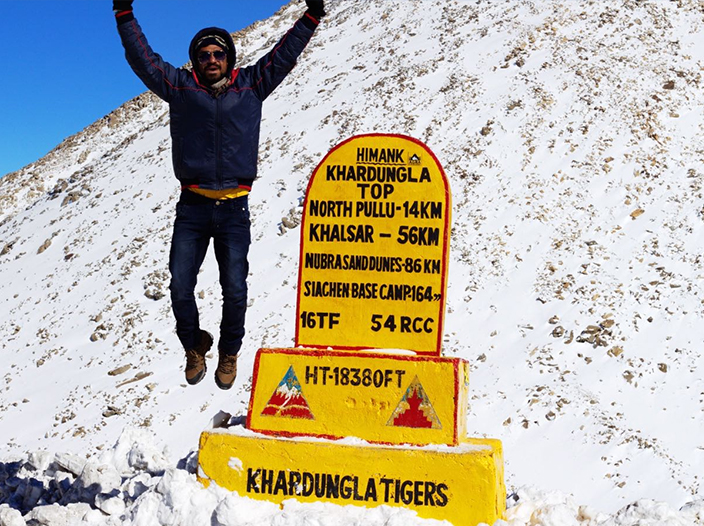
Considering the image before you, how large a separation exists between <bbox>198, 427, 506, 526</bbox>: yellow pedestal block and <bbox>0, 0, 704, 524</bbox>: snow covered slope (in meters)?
4.96

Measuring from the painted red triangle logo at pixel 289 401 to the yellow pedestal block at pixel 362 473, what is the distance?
0.18m

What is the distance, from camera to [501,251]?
1380 centimetres

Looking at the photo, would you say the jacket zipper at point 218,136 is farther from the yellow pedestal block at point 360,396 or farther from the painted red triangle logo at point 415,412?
the painted red triangle logo at point 415,412

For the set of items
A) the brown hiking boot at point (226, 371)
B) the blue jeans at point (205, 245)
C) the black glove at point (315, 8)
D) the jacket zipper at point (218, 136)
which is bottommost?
the brown hiking boot at point (226, 371)

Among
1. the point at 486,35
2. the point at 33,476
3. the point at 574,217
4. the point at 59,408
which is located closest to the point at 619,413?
the point at 574,217

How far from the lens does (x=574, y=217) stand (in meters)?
14.2

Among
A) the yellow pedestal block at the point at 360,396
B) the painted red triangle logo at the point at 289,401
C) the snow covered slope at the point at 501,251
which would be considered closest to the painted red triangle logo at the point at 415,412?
the yellow pedestal block at the point at 360,396

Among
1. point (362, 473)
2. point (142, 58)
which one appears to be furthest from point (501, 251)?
point (142, 58)

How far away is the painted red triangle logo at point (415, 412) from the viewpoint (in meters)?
4.53

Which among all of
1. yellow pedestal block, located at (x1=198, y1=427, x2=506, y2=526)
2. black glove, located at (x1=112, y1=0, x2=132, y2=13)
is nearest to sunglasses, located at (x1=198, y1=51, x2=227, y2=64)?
black glove, located at (x1=112, y1=0, x2=132, y2=13)

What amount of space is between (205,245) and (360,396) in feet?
4.94

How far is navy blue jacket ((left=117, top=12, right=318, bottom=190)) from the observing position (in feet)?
15.6

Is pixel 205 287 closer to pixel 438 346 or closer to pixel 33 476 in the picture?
pixel 33 476

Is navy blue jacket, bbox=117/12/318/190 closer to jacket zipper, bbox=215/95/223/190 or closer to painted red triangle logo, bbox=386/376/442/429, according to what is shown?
jacket zipper, bbox=215/95/223/190
